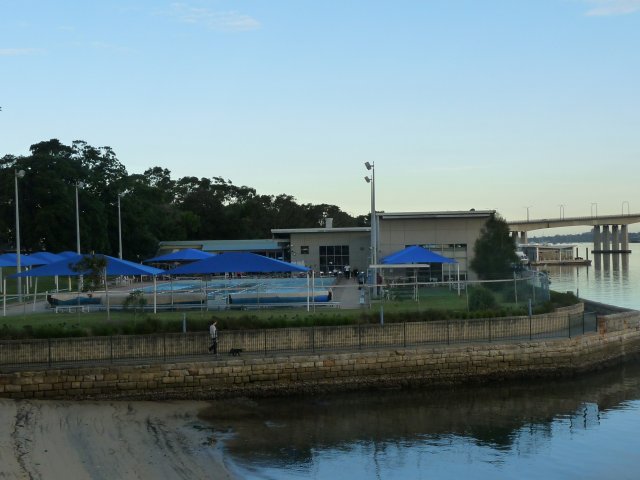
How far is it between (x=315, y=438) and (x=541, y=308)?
14.1 meters

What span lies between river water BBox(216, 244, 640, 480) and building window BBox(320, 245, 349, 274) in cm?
3772

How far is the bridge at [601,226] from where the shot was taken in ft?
484

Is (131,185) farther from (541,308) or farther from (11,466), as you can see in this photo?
(11,466)

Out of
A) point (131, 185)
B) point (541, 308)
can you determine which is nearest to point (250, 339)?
point (541, 308)

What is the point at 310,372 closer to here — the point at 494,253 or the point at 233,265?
the point at 233,265

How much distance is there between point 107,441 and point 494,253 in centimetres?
3192

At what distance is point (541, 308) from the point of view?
29.8 metres

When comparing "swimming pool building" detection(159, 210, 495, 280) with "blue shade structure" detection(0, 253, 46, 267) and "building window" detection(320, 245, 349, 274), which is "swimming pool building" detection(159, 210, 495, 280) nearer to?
"building window" detection(320, 245, 349, 274)

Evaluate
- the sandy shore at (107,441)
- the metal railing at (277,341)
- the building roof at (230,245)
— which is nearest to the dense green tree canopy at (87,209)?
the building roof at (230,245)

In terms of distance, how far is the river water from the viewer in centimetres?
1658

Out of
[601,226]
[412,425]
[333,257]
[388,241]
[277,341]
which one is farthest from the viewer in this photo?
[601,226]

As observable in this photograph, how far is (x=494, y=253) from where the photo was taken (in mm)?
45281

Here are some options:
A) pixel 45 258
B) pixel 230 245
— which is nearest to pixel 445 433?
pixel 45 258

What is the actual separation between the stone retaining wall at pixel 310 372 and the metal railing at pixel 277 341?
0.64 m
